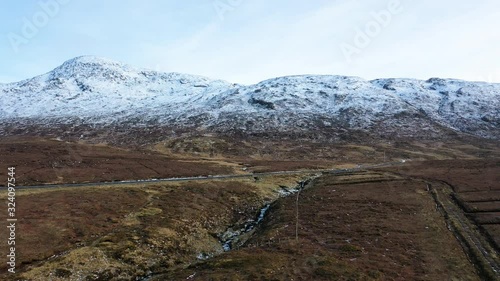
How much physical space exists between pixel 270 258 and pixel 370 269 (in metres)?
11.1

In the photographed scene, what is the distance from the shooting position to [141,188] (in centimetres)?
8050

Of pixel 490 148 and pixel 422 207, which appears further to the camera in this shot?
pixel 490 148

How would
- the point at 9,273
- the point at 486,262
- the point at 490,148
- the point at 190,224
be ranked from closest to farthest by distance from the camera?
the point at 9,273, the point at 486,262, the point at 190,224, the point at 490,148

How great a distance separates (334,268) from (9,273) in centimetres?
3453

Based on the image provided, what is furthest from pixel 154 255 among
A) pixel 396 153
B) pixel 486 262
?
pixel 396 153

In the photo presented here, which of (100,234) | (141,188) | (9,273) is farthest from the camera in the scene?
(141,188)

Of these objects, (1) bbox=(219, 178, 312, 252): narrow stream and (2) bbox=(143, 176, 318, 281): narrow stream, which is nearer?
(2) bbox=(143, 176, 318, 281): narrow stream

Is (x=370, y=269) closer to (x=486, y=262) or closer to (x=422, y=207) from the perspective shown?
(x=486, y=262)

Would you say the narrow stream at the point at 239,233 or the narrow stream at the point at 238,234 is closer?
the narrow stream at the point at 238,234

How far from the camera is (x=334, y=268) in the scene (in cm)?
4012

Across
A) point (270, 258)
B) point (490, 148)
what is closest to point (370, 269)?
point (270, 258)

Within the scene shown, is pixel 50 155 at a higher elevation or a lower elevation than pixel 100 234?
higher

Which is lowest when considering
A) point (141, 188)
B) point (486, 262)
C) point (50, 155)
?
point (486, 262)

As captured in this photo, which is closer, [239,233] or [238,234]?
[238,234]
